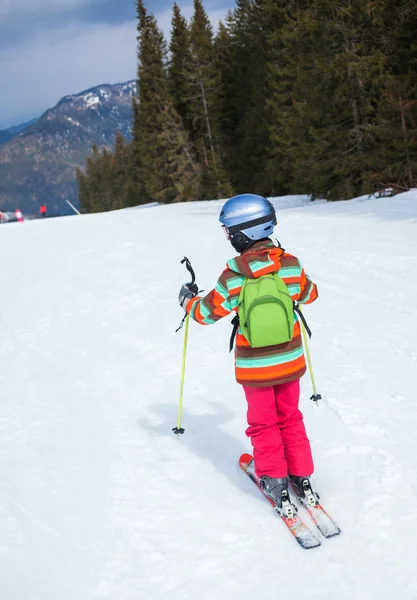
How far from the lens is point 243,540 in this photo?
3066mm

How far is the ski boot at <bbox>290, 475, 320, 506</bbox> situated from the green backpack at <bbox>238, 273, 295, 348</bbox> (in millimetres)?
936

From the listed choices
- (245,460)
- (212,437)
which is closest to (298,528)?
(245,460)

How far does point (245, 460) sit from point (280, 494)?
0.64m

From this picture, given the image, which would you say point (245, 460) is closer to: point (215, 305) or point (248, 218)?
point (215, 305)

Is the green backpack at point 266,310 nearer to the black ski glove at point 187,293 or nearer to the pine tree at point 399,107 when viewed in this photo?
the black ski glove at point 187,293

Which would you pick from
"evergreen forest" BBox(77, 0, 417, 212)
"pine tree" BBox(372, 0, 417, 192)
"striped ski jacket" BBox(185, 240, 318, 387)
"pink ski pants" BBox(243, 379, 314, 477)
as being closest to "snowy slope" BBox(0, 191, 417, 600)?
"pink ski pants" BBox(243, 379, 314, 477)

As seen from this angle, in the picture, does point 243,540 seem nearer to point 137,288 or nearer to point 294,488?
point 294,488

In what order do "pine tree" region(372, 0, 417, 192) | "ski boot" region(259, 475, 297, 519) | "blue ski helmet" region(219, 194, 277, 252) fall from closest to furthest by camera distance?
"blue ski helmet" region(219, 194, 277, 252)
"ski boot" region(259, 475, 297, 519)
"pine tree" region(372, 0, 417, 192)

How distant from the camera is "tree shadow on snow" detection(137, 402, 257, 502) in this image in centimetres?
387

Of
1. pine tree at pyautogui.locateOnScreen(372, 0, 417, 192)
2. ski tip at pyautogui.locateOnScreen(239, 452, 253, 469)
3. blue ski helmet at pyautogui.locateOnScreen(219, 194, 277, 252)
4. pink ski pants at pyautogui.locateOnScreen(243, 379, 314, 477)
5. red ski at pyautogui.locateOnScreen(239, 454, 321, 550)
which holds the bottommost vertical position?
red ski at pyautogui.locateOnScreen(239, 454, 321, 550)

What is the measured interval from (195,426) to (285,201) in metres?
20.7

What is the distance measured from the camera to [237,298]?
3117mm

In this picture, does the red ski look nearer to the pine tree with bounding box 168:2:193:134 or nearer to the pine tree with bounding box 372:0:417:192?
the pine tree with bounding box 372:0:417:192

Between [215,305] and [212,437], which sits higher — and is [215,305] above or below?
above
